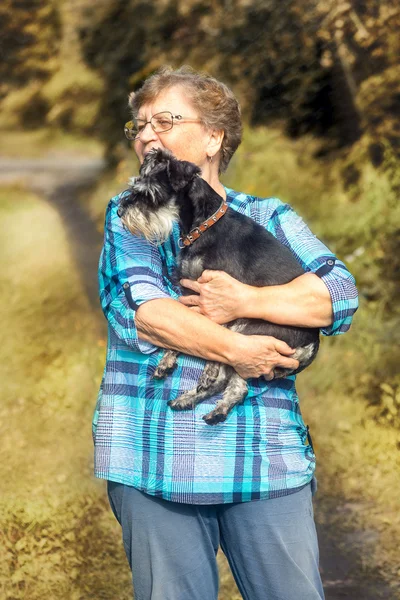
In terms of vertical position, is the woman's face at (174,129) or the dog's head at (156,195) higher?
the woman's face at (174,129)

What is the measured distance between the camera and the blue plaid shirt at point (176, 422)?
8.23 ft

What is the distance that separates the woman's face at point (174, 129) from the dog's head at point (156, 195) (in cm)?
4

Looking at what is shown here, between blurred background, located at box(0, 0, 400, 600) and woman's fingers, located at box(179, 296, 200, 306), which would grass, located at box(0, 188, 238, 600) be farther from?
woman's fingers, located at box(179, 296, 200, 306)

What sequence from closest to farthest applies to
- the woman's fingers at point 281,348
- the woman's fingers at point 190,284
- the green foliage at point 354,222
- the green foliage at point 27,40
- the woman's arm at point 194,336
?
the woman's arm at point 194,336
the woman's fingers at point 281,348
the woman's fingers at point 190,284
the green foliage at point 354,222
the green foliage at point 27,40

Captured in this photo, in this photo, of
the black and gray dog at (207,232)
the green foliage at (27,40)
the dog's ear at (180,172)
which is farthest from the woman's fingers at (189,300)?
the green foliage at (27,40)

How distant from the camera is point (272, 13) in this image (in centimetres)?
1002

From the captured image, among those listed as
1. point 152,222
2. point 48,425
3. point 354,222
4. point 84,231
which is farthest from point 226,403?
point 84,231

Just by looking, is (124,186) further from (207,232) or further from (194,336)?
(194,336)

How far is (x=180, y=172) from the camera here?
285 centimetres

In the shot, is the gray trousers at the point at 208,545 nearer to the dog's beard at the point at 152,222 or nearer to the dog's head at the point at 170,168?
the dog's beard at the point at 152,222

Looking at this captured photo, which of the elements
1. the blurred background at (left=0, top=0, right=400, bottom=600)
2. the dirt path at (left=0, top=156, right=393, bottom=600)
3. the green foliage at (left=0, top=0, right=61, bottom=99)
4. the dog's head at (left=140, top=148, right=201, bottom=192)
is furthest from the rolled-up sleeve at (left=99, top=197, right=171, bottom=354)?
the green foliage at (left=0, top=0, right=61, bottom=99)

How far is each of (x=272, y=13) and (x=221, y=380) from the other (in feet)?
28.5

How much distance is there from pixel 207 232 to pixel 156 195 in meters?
0.26

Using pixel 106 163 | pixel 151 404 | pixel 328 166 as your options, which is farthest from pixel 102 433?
pixel 106 163
